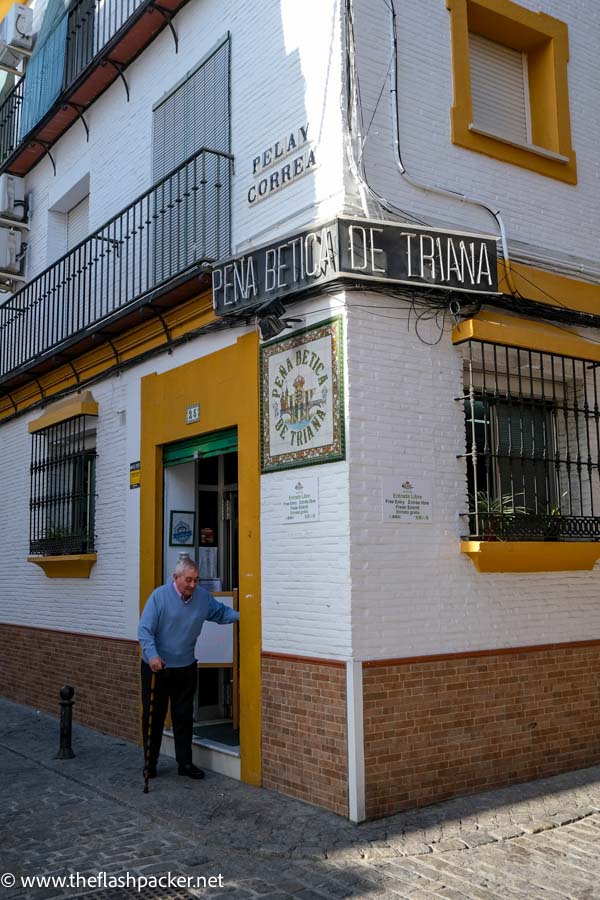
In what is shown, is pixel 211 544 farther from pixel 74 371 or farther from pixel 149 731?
pixel 74 371

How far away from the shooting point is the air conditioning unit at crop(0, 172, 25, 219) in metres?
13.3

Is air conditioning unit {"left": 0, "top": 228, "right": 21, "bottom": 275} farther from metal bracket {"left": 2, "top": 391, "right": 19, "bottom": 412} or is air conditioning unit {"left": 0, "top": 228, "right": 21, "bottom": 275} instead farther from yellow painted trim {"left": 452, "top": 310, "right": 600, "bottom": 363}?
yellow painted trim {"left": 452, "top": 310, "right": 600, "bottom": 363}

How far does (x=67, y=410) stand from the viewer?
35.2ft

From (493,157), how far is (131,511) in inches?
203

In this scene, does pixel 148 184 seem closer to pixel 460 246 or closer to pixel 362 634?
pixel 460 246

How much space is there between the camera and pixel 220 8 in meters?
8.77

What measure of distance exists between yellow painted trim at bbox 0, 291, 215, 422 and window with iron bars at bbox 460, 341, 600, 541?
8.80ft

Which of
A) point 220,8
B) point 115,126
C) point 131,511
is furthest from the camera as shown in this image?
point 115,126

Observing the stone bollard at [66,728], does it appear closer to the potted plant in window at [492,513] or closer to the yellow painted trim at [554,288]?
the potted plant in window at [492,513]

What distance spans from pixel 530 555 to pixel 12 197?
10.1 meters

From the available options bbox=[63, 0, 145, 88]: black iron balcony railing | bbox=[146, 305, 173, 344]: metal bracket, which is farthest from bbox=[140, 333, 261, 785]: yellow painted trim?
bbox=[63, 0, 145, 88]: black iron balcony railing

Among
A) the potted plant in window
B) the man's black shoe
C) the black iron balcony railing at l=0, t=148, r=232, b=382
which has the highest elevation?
the black iron balcony railing at l=0, t=148, r=232, b=382

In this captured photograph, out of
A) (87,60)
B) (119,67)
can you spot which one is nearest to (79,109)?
(87,60)

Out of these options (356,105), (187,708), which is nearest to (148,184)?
(356,105)
